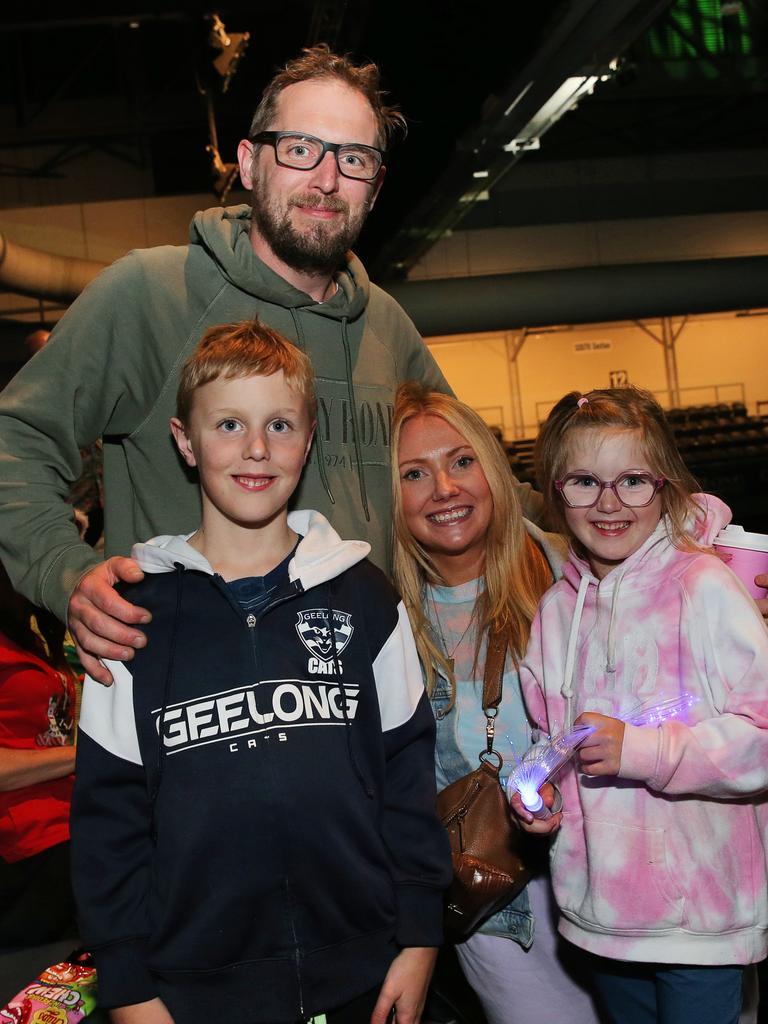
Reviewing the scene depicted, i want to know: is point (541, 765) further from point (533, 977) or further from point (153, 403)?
point (153, 403)

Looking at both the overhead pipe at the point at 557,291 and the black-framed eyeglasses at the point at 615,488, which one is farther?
the overhead pipe at the point at 557,291

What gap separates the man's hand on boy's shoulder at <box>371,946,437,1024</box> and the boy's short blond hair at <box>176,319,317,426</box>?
0.90 meters

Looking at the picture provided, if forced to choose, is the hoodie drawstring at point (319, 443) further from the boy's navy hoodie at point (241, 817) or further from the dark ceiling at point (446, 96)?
the dark ceiling at point (446, 96)

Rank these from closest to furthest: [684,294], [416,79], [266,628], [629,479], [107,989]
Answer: [107,989], [266,628], [629,479], [416,79], [684,294]

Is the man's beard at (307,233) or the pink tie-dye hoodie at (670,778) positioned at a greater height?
the man's beard at (307,233)

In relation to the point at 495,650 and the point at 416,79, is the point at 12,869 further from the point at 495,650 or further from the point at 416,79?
the point at 416,79

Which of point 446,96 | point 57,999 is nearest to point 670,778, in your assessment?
point 57,999

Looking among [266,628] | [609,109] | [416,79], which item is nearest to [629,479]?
[266,628]

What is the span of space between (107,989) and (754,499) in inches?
353

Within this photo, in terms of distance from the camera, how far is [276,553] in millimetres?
1754

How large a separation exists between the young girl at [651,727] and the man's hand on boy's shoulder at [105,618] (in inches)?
Result: 28.7

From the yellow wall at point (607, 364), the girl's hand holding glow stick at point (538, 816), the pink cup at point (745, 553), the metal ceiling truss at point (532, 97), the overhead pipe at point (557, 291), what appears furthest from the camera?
the yellow wall at point (607, 364)

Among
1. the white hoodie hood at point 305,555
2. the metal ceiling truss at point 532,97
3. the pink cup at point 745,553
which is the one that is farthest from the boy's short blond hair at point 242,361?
the metal ceiling truss at point 532,97

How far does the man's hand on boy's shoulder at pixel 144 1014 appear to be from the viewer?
1.50 metres
